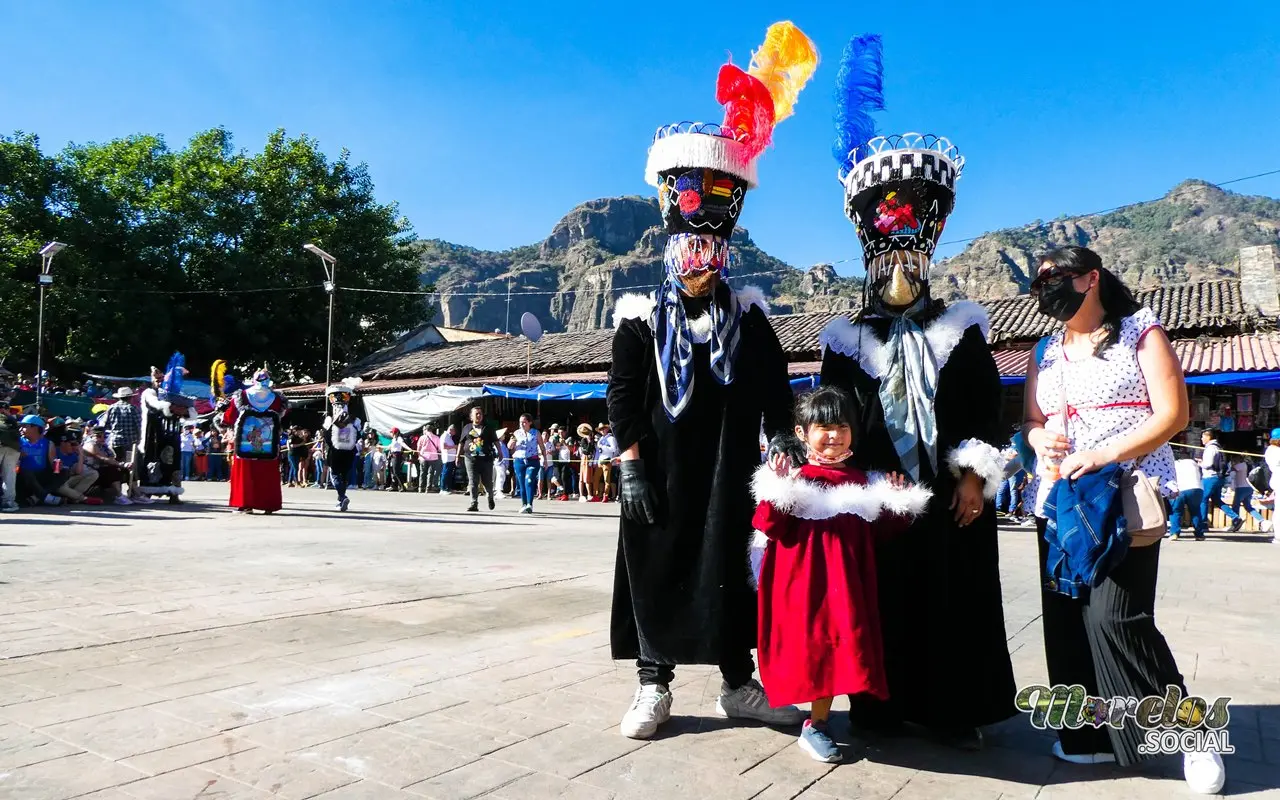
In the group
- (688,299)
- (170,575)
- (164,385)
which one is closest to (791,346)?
(164,385)

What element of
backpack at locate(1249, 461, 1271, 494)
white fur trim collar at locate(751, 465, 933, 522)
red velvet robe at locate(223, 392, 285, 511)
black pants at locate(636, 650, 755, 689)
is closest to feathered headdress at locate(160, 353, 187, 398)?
red velvet robe at locate(223, 392, 285, 511)

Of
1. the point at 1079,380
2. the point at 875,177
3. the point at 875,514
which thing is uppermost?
the point at 875,177

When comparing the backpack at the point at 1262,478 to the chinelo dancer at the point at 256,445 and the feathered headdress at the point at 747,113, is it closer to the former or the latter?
the feathered headdress at the point at 747,113

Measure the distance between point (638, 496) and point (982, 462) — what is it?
49.2 inches

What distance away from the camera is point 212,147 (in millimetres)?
35375

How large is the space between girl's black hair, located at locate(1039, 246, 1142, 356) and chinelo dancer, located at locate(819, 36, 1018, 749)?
1.41 ft

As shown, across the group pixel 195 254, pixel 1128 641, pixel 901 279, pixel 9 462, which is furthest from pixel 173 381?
pixel 195 254

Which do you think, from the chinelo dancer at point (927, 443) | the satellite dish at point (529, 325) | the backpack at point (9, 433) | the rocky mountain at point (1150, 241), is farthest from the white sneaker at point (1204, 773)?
the rocky mountain at point (1150, 241)

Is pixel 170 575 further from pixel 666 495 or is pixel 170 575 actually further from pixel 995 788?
pixel 995 788

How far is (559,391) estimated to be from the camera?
20922 mm

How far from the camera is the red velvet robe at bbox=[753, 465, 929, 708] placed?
3.01m

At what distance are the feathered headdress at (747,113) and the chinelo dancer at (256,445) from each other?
32.9ft

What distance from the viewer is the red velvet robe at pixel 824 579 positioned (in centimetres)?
301

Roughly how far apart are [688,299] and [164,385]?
13.8 m
